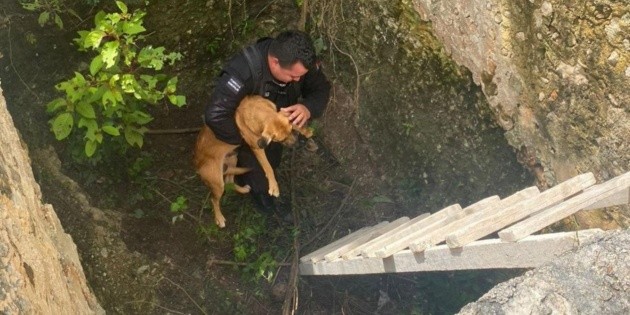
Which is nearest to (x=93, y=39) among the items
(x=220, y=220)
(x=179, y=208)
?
(x=179, y=208)

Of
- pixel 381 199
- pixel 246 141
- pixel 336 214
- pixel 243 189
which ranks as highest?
pixel 246 141

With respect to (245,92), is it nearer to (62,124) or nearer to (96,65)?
(96,65)

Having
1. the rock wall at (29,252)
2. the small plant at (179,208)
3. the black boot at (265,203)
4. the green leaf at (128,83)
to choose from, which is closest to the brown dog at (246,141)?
the black boot at (265,203)

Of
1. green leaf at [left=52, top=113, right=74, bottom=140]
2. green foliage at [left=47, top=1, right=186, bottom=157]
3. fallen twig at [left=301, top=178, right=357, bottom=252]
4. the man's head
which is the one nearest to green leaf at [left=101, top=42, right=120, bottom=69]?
green foliage at [left=47, top=1, right=186, bottom=157]

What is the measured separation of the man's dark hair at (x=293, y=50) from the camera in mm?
4723

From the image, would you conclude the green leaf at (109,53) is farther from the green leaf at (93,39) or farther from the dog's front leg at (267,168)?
the dog's front leg at (267,168)

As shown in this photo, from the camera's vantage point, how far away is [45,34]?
609 cm

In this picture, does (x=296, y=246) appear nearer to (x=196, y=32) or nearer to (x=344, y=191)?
(x=344, y=191)

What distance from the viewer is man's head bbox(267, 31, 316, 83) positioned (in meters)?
4.73

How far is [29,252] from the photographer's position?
Result: 373 cm

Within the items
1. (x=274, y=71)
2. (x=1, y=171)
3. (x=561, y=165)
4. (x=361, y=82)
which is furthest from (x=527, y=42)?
(x=1, y=171)

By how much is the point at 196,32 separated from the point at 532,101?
127 inches

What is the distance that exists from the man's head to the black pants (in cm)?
116

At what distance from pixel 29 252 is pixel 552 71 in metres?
3.10
